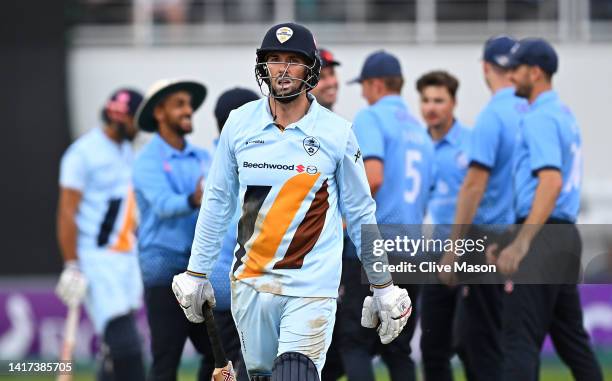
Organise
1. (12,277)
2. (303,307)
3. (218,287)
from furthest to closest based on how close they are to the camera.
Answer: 1. (12,277)
2. (218,287)
3. (303,307)

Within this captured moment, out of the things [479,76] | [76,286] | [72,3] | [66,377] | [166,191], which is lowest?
[66,377]

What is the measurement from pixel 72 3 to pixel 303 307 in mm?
11622

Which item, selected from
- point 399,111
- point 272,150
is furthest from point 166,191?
point 272,150

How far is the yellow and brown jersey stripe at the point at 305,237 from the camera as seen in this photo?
5.89 m

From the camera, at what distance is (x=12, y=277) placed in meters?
16.3

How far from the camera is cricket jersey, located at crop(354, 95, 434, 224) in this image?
26.3 ft

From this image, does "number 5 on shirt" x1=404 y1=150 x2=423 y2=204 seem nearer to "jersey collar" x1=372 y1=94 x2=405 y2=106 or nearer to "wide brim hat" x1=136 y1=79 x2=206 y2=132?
"jersey collar" x1=372 y1=94 x2=405 y2=106

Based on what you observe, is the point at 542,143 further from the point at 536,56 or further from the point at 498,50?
the point at 498,50

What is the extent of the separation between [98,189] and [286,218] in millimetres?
4338

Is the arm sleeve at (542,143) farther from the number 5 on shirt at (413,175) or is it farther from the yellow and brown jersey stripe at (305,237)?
the yellow and brown jersey stripe at (305,237)

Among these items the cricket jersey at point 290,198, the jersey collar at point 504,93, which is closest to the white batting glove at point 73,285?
the jersey collar at point 504,93

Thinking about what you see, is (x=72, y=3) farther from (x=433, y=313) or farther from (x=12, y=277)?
(x=433, y=313)

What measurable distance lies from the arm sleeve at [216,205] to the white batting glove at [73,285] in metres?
3.84

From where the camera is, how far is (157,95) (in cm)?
827
